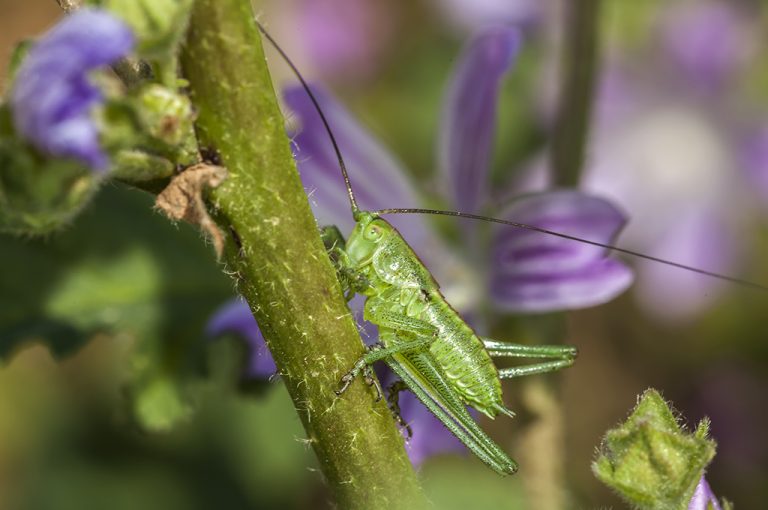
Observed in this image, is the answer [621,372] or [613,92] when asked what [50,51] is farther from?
Result: [621,372]

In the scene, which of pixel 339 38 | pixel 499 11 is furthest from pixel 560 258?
pixel 339 38

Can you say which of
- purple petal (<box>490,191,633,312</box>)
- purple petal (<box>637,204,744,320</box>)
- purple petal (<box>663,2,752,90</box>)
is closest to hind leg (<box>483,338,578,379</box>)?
purple petal (<box>490,191,633,312</box>)

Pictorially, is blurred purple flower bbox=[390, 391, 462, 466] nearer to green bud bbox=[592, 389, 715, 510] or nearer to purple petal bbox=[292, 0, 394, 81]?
green bud bbox=[592, 389, 715, 510]

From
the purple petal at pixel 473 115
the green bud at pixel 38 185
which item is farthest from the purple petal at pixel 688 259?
the green bud at pixel 38 185

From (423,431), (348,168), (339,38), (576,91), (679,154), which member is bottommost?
(679,154)

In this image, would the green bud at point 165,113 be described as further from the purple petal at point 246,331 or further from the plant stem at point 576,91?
the plant stem at point 576,91

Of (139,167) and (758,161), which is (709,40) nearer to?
(758,161)
